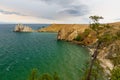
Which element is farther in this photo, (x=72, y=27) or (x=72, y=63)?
(x=72, y=27)

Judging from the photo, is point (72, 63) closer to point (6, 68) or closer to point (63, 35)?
point (6, 68)

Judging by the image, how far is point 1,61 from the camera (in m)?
75.6

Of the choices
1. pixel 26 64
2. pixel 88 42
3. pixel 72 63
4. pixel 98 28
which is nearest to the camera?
pixel 98 28

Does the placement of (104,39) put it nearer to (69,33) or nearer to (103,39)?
(103,39)

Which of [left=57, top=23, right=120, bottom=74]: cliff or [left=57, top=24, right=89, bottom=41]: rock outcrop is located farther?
[left=57, top=24, right=89, bottom=41]: rock outcrop

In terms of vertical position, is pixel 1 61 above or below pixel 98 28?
below

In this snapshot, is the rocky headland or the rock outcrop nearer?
the rocky headland

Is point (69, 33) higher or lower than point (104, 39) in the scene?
lower

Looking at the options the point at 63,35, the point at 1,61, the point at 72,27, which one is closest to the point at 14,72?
the point at 1,61

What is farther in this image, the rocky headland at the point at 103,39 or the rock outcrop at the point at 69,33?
the rock outcrop at the point at 69,33

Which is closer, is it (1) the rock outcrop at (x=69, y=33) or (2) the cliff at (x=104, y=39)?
(2) the cliff at (x=104, y=39)

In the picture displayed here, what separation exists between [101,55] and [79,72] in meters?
26.9

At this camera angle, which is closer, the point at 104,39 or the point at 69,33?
the point at 104,39

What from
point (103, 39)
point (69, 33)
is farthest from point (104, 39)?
point (69, 33)
